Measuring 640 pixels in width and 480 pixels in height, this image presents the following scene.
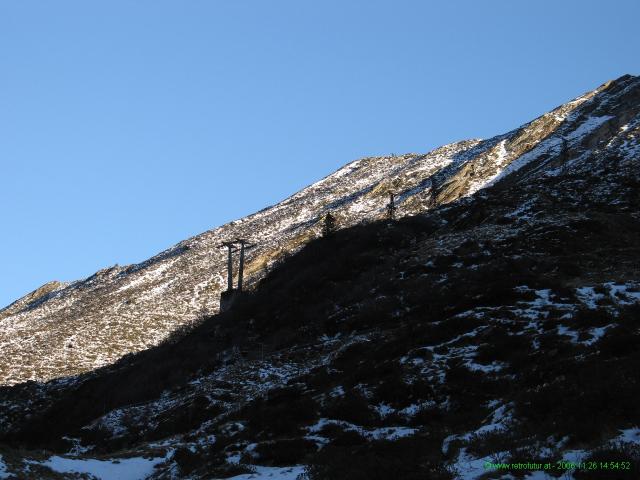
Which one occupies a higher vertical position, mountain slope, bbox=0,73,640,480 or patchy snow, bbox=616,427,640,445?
mountain slope, bbox=0,73,640,480

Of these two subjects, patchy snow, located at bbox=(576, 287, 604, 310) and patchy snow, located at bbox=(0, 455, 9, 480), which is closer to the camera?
patchy snow, located at bbox=(0, 455, 9, 480)

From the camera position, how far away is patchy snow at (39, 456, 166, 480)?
17594mm

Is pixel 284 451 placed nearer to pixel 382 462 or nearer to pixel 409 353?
pixel 382 462

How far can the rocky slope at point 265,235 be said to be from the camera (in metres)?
54.3

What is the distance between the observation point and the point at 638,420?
1166 centimetres

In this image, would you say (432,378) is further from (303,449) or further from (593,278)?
(593,278)

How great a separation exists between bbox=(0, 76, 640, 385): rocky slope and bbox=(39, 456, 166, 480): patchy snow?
1166 inches

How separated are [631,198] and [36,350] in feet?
153

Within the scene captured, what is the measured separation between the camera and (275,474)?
14852 mm

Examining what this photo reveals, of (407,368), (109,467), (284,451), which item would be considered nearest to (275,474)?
(284,451)

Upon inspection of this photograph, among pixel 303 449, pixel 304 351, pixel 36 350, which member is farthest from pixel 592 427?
pixel 36 350

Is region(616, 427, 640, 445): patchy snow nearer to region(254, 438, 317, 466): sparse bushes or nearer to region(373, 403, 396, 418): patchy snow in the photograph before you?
region(254, 438, 317, 466): sparse bushes

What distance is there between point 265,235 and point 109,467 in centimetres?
7480

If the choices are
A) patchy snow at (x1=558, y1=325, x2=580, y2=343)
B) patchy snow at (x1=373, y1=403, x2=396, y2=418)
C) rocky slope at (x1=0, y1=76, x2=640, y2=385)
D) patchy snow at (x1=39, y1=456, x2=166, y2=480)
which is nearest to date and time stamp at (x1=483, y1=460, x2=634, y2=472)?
patchy snow at (x1=373, y1=403, x2=396, y2=418)
